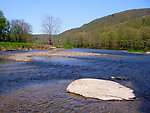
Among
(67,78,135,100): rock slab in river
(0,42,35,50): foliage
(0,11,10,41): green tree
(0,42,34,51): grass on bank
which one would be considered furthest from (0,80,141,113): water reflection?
(0,11,10,41): green tree

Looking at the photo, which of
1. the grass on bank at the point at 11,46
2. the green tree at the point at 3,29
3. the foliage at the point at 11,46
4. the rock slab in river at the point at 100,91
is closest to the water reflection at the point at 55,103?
the rock slab in river at the point at 100,91

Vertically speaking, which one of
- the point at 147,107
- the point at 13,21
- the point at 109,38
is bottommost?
the point at 147,107

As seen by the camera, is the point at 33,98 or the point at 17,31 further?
the point at 17,31

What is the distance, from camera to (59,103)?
566 cm

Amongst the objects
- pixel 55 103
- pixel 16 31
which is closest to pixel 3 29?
pixel 16 31

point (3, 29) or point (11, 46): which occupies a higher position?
point (3, 29)

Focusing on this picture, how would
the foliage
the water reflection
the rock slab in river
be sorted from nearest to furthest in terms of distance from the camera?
the water reflection
the rock slab in river
the foliage

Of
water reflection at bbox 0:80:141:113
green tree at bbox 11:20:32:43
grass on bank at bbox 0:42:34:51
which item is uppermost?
green tree at bbox 11:20:32:43

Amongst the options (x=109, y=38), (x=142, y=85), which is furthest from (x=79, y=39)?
(x=142, y=85)

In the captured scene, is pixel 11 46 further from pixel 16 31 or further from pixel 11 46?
pixel 16 31

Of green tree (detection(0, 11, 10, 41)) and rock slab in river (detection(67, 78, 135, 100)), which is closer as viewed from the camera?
rock slab in river (detection(67, 78, 135, 100))

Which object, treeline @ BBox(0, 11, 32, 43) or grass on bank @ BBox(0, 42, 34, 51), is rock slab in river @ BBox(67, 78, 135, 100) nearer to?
grass on bank @ BBox(0, 42, 34, 51)

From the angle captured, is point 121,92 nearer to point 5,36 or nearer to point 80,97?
point 80,97

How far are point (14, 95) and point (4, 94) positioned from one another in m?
0.53
